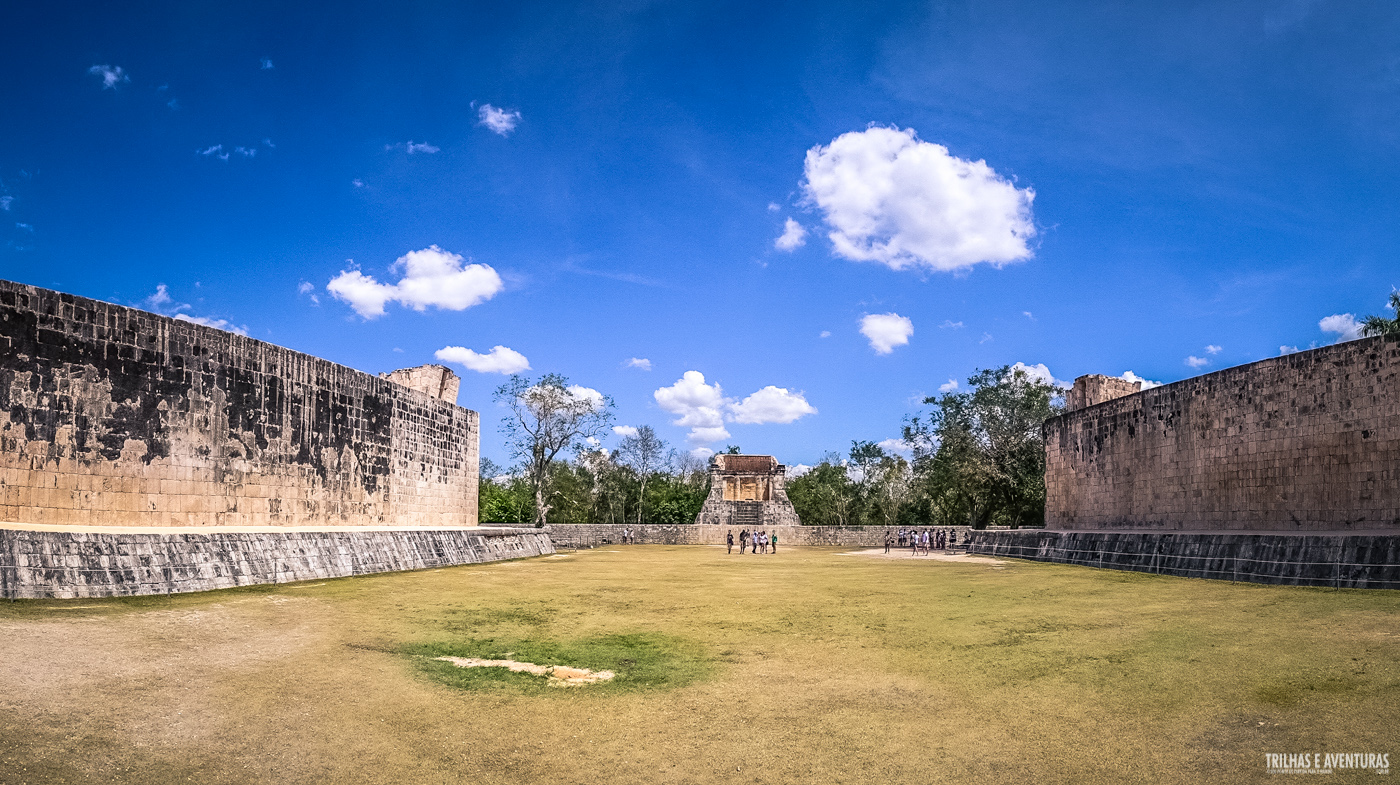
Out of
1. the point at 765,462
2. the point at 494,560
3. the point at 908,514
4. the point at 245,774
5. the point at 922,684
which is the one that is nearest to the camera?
the point at 245,774

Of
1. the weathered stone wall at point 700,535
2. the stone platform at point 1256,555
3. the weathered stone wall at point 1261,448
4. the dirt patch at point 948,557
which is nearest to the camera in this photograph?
the stone platform at point 1256,555

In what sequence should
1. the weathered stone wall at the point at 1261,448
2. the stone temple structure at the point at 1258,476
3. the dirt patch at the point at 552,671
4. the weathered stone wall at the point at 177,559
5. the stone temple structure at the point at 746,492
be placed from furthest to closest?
the stone temple structure at the point at 746,492
the weathered stone wall at the point at 1261,448
the stone temple structure at the point at 1258,476
the weathered stone wall at the point at 177,559
the dirt patch at the point at 552,671

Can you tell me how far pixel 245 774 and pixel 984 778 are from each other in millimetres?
3305

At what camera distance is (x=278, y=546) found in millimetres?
9727

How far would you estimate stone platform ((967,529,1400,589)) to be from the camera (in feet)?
29.9

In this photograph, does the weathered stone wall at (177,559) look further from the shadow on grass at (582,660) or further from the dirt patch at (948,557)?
the dirt patch at (948,557)

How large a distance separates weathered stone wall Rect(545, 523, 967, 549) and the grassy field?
70.4ft

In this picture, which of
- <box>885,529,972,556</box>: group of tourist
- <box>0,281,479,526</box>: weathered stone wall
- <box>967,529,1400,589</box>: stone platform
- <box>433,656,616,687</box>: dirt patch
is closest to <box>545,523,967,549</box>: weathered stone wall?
<box>885,529,972,556</box>: group of tourist

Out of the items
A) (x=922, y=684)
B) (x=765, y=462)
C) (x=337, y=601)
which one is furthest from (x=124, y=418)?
(x=765, y=462)

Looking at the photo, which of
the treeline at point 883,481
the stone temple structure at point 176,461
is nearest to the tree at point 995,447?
the treeline at point 883,481

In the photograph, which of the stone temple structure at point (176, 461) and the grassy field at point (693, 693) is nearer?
the grassy field at point (693, 693)

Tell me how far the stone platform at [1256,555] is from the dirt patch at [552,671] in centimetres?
907

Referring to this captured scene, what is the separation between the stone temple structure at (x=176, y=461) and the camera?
7.89 m

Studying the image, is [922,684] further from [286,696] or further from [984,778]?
[286,696]
